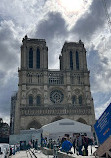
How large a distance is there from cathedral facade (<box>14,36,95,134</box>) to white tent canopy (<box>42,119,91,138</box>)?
9.09 meters

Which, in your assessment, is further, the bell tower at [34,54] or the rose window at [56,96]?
the bell tower at [34,54]

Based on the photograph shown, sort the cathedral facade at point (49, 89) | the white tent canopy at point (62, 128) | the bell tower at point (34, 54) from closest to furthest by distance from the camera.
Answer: the white tent canopy at point (62, 128)
the cathedral facade at point (49, 89)
the bell tower at point (34, 54)

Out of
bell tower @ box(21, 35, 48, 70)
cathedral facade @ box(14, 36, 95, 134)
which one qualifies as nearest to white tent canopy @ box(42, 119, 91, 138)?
cathedral facade @ box(14, 36, 95, 134)

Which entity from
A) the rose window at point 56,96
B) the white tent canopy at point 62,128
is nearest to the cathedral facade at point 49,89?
the rose window at point 56,96

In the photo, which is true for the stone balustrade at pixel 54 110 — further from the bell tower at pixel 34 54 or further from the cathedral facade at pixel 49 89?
the bell tower at pixel 34 54

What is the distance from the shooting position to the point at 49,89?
41.6 meters

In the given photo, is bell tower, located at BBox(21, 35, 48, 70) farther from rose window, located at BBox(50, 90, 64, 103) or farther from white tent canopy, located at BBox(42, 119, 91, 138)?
white tent canopy, located at BBox(42, 119, 91, 138)

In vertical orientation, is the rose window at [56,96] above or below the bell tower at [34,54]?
below

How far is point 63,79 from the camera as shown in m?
43.0

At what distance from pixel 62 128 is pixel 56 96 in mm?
14321

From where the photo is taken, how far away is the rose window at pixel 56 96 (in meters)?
41.4

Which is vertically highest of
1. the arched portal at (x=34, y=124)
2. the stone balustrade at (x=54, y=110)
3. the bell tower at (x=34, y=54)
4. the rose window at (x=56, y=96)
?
the bell tower at (x=34, y=54)

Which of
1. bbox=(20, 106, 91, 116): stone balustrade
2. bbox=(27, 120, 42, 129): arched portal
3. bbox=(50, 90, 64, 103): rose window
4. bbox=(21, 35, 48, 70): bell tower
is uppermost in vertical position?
bbox=(21, 35, 48, 70): bell tower

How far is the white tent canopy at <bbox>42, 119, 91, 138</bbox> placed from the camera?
26.3 meters
